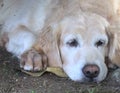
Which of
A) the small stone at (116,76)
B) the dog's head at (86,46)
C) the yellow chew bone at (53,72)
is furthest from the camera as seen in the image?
the yellow chew bone at (53,72)

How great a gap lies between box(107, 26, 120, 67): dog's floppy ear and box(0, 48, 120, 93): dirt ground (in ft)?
0.44

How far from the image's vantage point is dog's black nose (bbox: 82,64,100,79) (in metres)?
4.14

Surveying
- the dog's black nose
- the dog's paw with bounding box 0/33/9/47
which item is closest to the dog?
the dog's black nose

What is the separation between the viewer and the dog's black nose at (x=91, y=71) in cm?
414

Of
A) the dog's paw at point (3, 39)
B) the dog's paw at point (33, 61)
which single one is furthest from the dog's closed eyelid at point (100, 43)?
the dog's paw at point (3, 39)

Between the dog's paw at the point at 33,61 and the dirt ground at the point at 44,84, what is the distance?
0.08 m

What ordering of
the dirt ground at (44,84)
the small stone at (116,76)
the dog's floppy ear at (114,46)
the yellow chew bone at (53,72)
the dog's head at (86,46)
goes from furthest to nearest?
the dog's floppy ear at (114,46), the yellow chew bone at (53,72), the small stone at (116,76), the dog's head at (86,46), the dirt ground at (44,84)

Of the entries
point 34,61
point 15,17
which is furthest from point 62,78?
point 15,17

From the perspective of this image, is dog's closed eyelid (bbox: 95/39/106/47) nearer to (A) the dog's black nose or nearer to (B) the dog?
(B) the dog

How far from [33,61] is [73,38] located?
0.46m

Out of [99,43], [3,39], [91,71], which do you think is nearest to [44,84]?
[91,71]

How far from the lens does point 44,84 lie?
4.23 m

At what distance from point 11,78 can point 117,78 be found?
3.34 feet

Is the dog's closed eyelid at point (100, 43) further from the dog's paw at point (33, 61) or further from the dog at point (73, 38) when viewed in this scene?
the dog's paw at point (33, 61)
